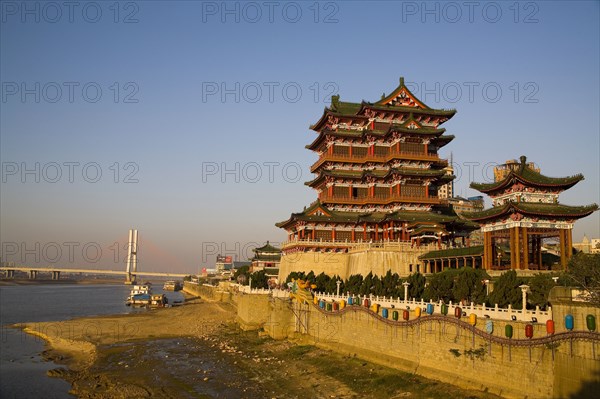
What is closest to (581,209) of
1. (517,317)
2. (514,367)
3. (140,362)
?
(517,317)

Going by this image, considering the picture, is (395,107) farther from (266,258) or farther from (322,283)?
(266,258)

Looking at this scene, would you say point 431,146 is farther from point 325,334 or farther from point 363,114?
point 325,334

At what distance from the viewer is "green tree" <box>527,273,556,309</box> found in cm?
3269

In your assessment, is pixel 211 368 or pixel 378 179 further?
pixel 378 179

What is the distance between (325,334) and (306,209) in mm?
26080

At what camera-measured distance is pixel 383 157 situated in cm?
7206

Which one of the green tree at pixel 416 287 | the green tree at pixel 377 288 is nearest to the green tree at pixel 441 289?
the green tree at pixel 416 287

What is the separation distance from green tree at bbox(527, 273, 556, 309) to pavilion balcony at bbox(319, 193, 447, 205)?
3313cm

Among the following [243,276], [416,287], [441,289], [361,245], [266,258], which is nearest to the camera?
[441,289]

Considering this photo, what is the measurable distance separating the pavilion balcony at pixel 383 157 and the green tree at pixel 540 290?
36279 millimetres

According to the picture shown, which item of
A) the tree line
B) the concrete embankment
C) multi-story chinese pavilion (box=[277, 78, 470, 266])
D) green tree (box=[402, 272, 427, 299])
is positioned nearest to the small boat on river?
multi-story chinese pavilion (box=[277, 78, 470, 266])

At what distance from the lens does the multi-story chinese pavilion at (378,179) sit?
66625mm

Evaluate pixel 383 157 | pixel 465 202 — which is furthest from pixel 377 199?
pixel 465 202

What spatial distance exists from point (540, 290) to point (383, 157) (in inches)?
1608
